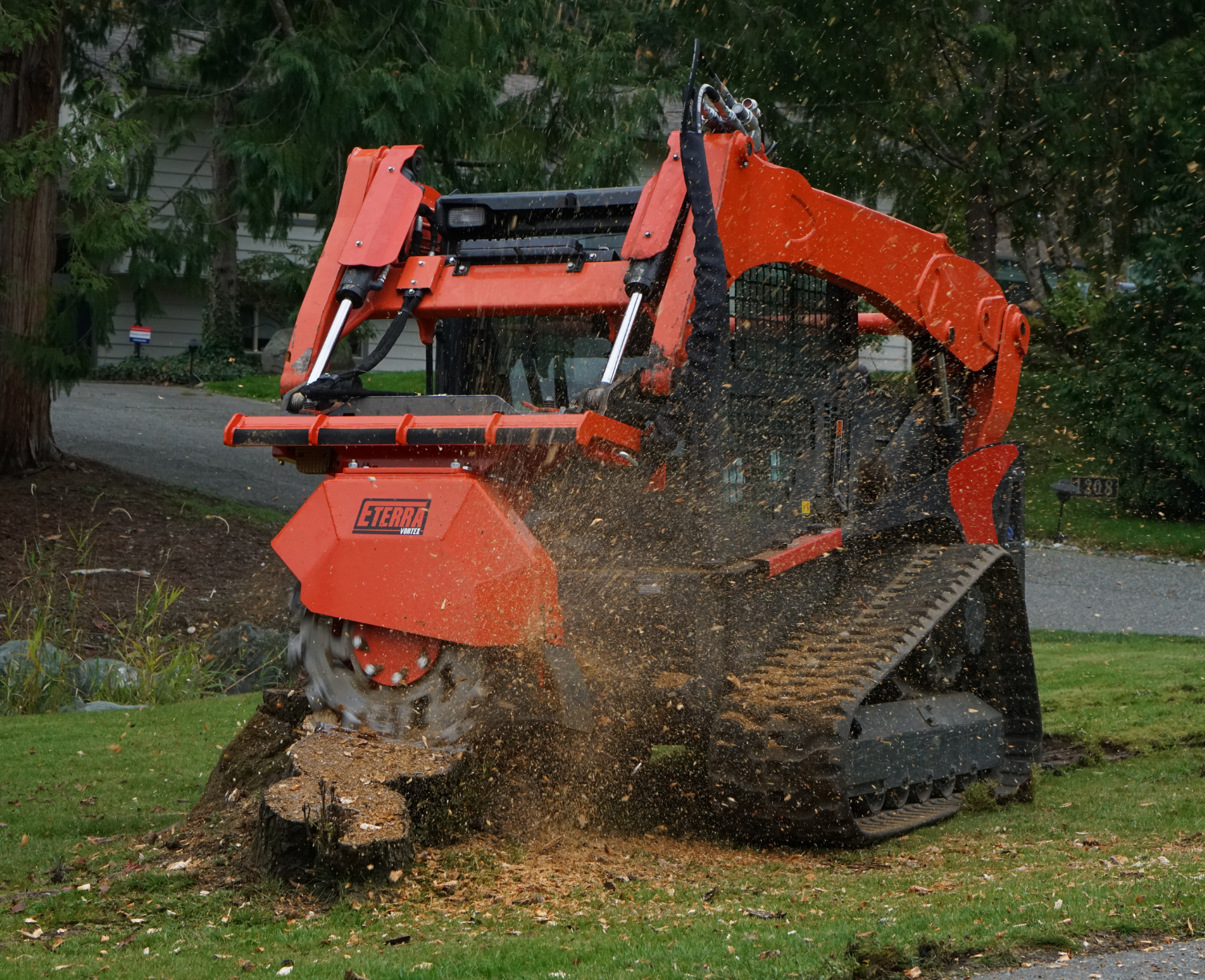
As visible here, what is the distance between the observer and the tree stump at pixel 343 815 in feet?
16.8

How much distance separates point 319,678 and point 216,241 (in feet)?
34.8

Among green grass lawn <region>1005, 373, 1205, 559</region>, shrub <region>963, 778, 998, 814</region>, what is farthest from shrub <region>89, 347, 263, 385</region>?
shrub <region>963, 778, 998, 814</region>

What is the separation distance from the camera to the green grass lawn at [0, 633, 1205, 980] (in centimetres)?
446

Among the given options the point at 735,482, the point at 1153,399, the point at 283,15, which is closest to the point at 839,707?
the point at 735,482

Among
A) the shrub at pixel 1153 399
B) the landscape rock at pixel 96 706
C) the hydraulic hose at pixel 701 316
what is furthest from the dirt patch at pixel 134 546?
the shrub at pixel 1153 399

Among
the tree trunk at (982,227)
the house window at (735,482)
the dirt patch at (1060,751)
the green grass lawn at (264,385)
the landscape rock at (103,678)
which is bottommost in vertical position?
the dirt patch at (1060,751)

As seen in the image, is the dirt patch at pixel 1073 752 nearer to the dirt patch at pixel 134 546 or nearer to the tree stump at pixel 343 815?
the tree stump at pixel 343 815

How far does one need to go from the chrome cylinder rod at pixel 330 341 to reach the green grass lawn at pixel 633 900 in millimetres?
2106

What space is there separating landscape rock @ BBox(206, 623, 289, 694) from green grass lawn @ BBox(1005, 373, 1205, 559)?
10006mm

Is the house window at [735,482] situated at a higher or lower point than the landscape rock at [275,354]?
lower

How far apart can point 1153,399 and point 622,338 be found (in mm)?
15206

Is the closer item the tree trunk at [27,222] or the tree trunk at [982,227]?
the tree trunk at [27,222]

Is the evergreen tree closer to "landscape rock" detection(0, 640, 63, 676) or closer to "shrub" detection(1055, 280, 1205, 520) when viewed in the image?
"landscape rock" detection(0, 640, 63, 676)

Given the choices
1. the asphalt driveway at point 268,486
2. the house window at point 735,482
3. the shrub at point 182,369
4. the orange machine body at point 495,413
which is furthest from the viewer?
the shrub at point 182,369
